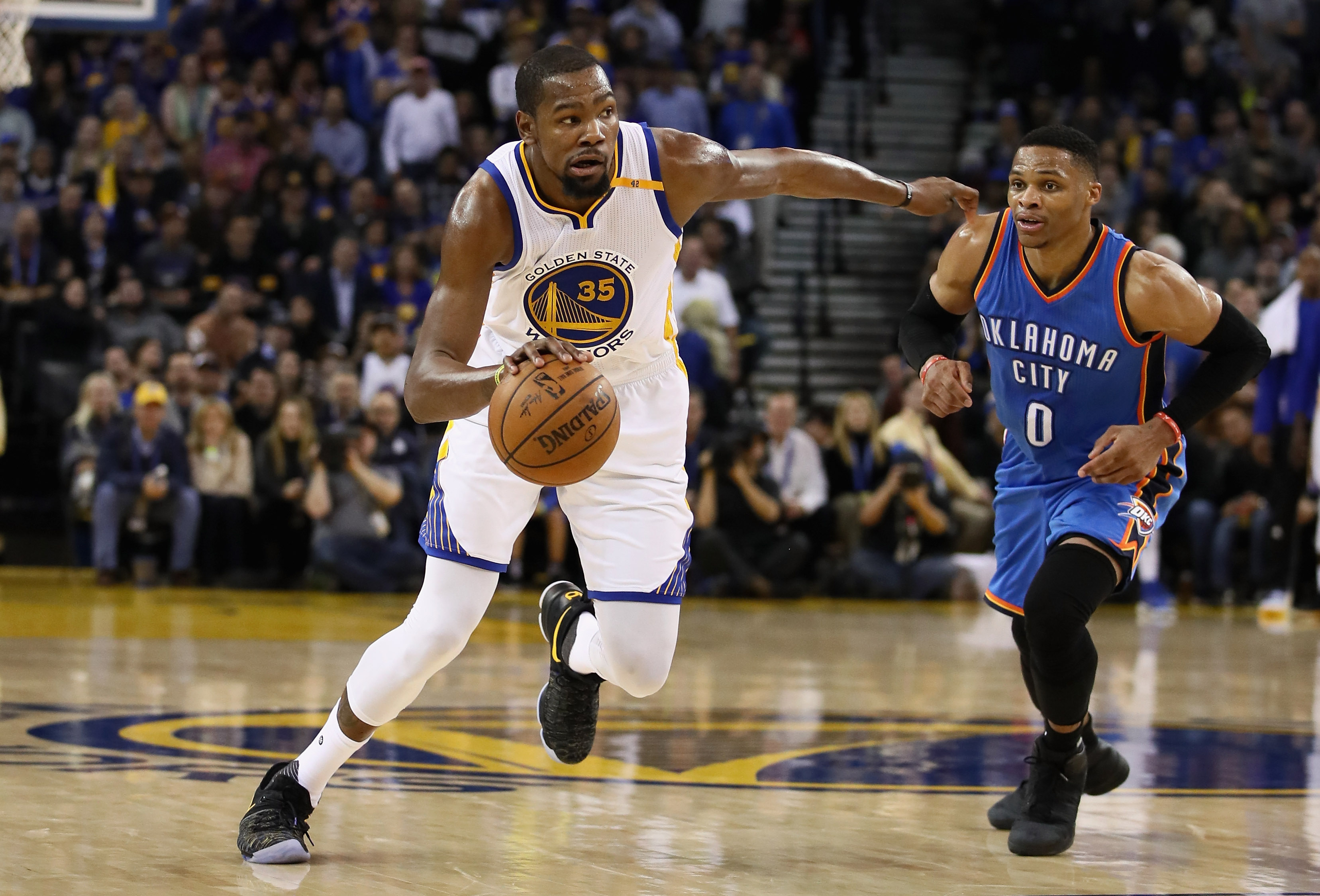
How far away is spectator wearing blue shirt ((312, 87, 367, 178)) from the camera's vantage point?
15078 millimetres

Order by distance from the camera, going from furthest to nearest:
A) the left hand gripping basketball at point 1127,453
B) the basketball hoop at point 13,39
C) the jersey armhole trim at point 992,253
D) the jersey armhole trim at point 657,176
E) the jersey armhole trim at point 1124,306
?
the basketball hoop at point 13,39 < the jersey armhole trim at point 992,253 < the jersey armhole trim at point 1124,306 < the left hand gripping basketball at point 1127,453 < the jersey armhole trim at point 657,176

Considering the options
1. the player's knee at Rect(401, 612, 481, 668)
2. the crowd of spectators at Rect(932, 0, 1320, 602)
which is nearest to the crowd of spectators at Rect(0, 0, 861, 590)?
the crowd of spectators at Rect(932, 0, 1320, 602)

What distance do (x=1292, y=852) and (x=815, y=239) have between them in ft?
40.2

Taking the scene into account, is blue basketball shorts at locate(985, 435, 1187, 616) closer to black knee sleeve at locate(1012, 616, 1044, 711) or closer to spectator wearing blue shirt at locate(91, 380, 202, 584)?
black knee sleeve at locate(1012, 616, 1044, 711)

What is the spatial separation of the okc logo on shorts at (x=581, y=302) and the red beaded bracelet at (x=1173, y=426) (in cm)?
154

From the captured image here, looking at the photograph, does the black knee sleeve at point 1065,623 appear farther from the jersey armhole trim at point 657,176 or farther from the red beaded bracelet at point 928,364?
the jersey armhole trim at point 657,176

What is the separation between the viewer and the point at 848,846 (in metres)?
4.37

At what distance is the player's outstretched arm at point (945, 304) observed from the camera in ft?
16.0

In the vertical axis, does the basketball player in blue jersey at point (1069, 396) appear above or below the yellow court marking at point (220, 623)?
above

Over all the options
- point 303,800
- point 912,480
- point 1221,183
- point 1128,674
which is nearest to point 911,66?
point 1221,183

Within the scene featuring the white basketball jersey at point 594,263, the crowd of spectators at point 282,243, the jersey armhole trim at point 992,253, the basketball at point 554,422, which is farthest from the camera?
the crowd of spectators at point 282,243

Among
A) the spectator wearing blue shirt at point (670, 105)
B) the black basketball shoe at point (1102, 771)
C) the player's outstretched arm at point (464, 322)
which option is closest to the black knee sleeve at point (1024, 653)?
the black basketball shoe at point (1102, 771)

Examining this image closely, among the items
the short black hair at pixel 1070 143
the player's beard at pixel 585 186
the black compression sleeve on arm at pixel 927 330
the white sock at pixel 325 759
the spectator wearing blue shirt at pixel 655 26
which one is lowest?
the white sock at pixel 325 759

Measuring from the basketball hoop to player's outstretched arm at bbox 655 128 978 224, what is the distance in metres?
6.31
